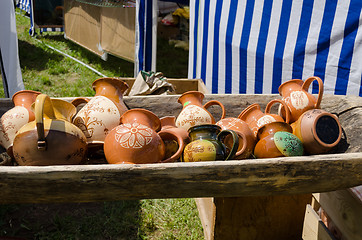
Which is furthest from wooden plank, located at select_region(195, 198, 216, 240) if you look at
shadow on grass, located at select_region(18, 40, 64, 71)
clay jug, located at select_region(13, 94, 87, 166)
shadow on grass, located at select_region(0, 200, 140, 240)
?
shadow on grass, located at select_region(18, 40, 64, 71)

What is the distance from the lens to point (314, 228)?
1697 mm

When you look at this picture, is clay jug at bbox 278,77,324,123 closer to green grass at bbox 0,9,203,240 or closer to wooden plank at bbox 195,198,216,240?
wooden plank at bbox 195,198,216,240

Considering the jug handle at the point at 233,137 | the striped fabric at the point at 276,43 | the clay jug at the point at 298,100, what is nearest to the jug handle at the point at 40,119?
the jug handle at the point at 233,137

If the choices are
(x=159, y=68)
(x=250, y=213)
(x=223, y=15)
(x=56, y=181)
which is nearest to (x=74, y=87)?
(x=159, y=68)

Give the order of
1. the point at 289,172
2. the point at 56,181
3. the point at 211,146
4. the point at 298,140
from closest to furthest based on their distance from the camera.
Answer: the point at 56,181, the point at 289,172, the point at 211,146, the point at 298,140

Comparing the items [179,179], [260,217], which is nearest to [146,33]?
[260,217]

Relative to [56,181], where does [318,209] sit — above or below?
below

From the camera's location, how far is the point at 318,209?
196cm

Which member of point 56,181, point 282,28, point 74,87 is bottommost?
point 74,87

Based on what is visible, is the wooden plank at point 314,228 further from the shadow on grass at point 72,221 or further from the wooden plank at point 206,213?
the shadow on grass at point 72,221

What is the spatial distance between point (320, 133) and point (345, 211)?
0.41 meters

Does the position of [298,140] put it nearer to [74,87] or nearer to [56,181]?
[56,181]

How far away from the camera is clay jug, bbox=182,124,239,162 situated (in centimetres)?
126

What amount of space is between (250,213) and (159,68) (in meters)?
4.53
